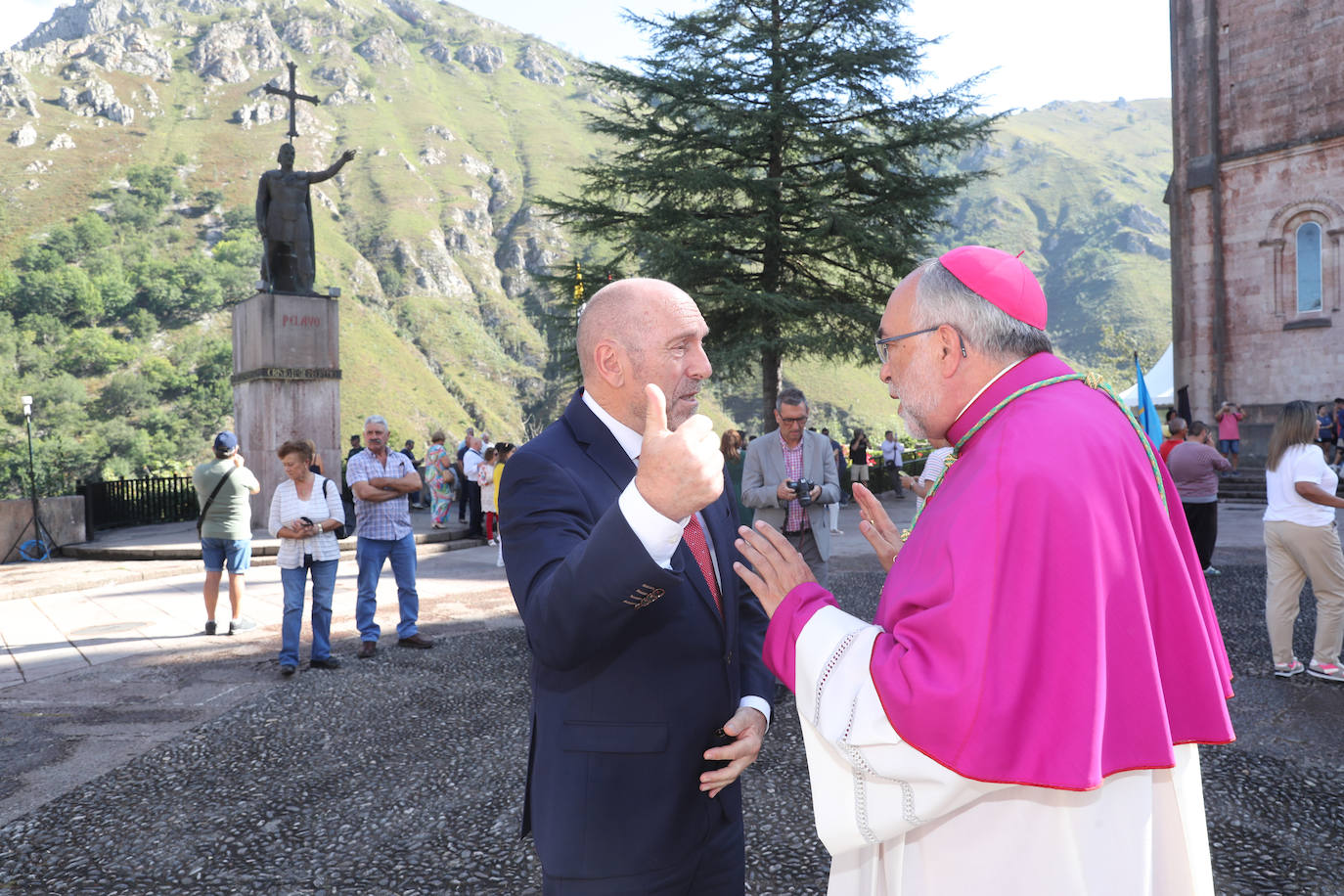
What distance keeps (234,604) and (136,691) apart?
A: 1830 millimetres

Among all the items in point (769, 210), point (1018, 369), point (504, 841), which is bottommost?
point (504, 841)

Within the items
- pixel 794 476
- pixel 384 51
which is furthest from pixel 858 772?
pixel 384 51

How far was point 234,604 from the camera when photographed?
8.38 meters

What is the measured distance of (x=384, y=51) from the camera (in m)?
152

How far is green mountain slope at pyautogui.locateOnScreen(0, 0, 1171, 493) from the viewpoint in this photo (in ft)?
257

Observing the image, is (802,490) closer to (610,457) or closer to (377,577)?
(377,577)

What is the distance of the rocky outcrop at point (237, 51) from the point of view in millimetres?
128875

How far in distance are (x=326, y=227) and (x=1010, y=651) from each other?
11282cm

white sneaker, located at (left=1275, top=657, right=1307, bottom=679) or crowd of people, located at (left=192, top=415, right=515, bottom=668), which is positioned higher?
crowd of people, located at (left=192, top=415, right=515, bottom=668)

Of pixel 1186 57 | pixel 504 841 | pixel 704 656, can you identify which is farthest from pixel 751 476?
pixel 1186 57

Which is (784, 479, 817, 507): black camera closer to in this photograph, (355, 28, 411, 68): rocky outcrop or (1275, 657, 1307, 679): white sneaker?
(1275, 657, 1307, 679): white sneaker

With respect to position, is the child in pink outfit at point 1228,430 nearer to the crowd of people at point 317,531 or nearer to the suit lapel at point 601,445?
the crowd of people at point 317,531

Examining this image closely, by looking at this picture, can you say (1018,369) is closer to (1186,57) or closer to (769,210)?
(769,210)

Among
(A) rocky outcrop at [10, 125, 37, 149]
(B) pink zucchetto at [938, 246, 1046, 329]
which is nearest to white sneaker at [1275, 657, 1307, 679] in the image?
(B) pink zucchetto at [938, 246, 1046, 329]
